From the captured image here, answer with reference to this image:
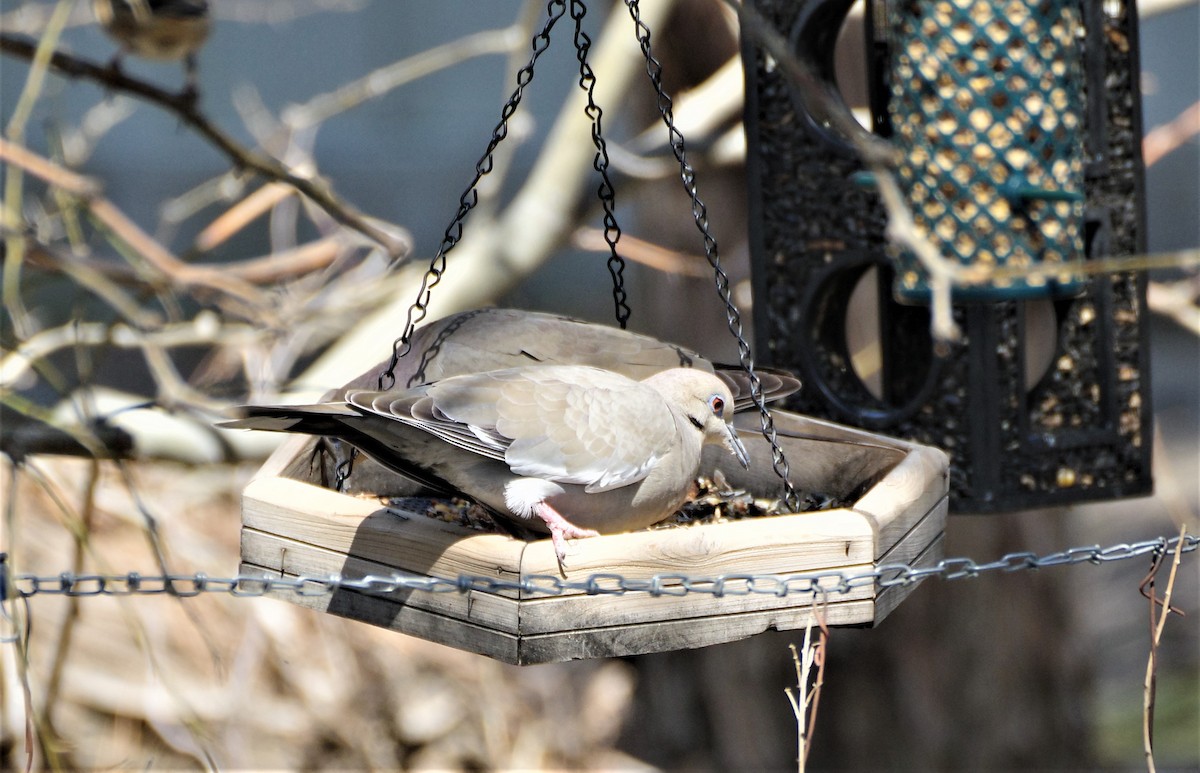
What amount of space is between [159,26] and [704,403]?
111 inches

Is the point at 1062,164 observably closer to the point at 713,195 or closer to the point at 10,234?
the point at 713,195

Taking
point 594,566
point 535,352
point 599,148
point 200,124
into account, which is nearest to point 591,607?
point 594,566

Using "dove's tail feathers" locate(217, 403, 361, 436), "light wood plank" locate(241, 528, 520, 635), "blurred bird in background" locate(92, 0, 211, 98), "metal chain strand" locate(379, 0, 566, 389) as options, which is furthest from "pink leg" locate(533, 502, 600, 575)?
"blurred bird in background" locate(92, 0, 211, 98)

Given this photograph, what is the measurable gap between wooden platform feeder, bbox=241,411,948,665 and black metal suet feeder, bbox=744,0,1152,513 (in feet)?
2.59

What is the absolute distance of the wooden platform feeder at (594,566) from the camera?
5.51 feet

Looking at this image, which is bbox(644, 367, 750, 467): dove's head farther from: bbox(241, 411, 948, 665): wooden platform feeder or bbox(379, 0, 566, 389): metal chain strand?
bbox(379, 0, 566, 389): metal chain strand

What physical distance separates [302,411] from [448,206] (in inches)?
309

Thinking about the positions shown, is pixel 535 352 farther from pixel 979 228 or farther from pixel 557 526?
pixel 979 228

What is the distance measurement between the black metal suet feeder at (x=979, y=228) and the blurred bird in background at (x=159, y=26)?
2124 millimetres

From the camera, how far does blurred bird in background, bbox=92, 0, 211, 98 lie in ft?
13.1

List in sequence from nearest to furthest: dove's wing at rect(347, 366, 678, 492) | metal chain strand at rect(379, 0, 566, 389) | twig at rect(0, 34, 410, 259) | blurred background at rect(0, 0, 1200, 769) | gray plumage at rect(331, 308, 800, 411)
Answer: dove's wing at rect(347, 366, 678, 492) < metal chain strand at rect(379, 0, 566, 389) < gray plumage at rect(331, 308, 800, 411) < twig at rect(0, 34, 410, 259) < blurred background at rect(0, 0, 1200, 769)

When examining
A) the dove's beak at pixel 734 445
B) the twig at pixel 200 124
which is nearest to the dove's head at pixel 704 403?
the dove's beak at pixel 734 445

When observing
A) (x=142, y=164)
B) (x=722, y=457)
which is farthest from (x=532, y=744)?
(x=142, y=164)

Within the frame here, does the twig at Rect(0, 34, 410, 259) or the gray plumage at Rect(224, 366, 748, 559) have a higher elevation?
the twig at Rect(0, 34, 410, 259)
